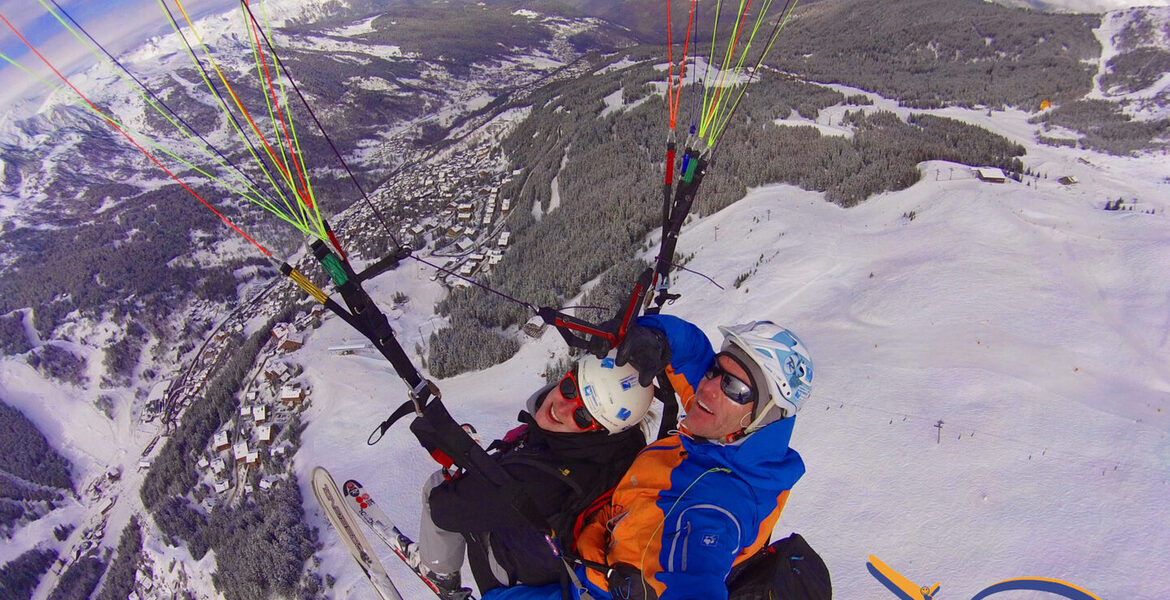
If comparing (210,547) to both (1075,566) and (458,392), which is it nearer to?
(458,392)

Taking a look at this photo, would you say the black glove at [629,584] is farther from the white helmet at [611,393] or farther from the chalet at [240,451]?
the chalet at [240,451]

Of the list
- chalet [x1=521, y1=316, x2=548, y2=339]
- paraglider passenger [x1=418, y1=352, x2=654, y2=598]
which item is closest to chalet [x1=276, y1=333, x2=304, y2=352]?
chalet [x1=521, y1=316, x2=548, y2=339]

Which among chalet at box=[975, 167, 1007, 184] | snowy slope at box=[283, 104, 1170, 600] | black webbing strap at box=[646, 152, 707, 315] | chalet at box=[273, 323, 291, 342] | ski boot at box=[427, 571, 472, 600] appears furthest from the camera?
chalet at box=[273, 323, 291, 342]

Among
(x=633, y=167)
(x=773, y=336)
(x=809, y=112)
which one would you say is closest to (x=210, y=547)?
(x=773, y=336)

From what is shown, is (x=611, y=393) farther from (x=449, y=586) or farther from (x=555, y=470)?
(x=449, y=586)

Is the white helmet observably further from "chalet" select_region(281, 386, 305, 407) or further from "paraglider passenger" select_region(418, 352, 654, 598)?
"chalet" select_region(281, 386, 305, 407)

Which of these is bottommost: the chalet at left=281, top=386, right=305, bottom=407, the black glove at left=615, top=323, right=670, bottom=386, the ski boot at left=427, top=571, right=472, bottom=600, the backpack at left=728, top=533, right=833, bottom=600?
the chalet at left=281, top=386, right=305, bottom=407

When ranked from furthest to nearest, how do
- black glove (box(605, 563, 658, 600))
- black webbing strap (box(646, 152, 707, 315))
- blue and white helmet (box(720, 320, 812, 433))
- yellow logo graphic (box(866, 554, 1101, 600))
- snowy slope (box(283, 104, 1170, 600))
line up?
snowy slope (box(283, 104, 1170, 600)), yellow logo graphic (box(866, 554, 1101, 600)), black webbing strap (box(646, 152, 707, 315)), blue and white helmet (box(720, 320, 812, 433)), black glove (box(605, 563, 658, 600))
